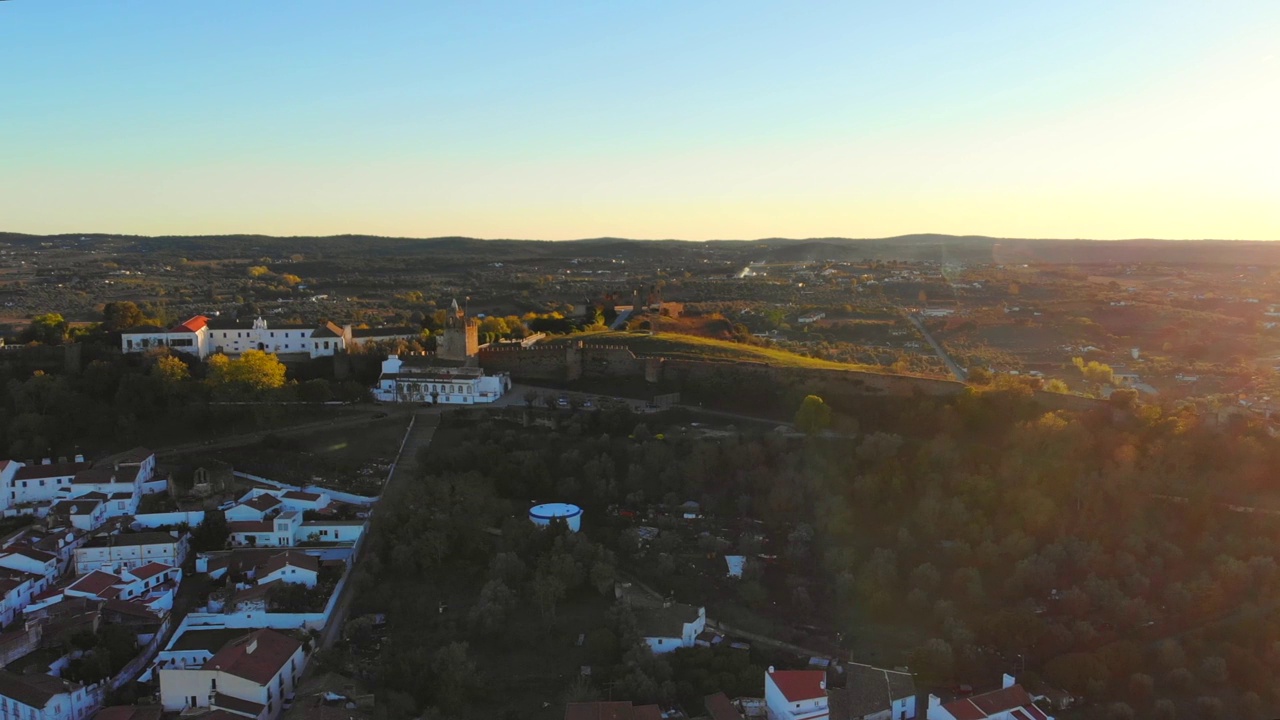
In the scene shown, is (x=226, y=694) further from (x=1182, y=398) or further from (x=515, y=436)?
(x=1182, y=398)

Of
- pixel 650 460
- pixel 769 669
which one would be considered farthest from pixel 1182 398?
→ pixel 769 669

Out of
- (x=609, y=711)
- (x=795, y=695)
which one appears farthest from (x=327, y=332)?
(x=795, y=695)

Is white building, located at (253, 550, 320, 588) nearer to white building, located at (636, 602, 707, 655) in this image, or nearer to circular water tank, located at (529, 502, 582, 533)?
circular water tank, located at (529, 502, 582, 533)

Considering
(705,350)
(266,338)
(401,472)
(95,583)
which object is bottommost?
(95,583)

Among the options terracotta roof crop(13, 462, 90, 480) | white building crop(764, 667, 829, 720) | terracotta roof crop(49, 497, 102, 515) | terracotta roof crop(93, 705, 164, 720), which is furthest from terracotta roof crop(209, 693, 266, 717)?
terracotta roof crop(13, 462, 90, 480)

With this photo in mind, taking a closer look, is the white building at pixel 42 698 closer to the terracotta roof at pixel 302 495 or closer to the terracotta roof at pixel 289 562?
the terracotta roof at pixel 289 562

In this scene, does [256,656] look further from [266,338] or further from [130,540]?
[266,338]
